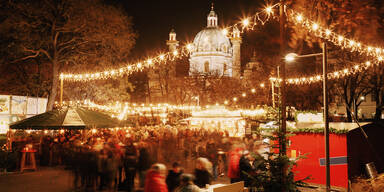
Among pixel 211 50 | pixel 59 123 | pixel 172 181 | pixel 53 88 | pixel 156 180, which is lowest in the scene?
pixel 172 181

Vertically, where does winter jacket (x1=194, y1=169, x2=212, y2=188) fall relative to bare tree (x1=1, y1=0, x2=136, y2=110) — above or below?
below

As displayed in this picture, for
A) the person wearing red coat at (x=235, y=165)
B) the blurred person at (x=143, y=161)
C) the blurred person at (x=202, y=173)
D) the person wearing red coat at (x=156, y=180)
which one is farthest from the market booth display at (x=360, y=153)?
the person wearing red coat at (x=156, y=180)

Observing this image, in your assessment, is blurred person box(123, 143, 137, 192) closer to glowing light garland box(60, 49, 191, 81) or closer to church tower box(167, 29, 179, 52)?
glowing light garland box(60, 49, 191, 81)

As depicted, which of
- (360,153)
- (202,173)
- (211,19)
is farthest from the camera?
(211,19)

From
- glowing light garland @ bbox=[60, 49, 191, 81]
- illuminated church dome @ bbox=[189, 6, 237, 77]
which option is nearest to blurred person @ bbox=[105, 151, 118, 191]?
glowing light garland @ bbox=[60, 49, 191, 81]

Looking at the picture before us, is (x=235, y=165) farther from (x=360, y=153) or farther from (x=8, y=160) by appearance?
(x=8, y=160)

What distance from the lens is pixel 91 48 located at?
1022 inches

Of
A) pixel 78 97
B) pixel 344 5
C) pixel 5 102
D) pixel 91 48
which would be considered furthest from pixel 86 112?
pixel 78 97

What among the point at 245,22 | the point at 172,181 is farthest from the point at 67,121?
the point at 245,22

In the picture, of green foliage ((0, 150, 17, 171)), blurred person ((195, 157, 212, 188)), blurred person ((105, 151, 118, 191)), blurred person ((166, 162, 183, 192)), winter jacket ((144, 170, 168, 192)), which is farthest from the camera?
green foliage ((0, 150, 17, 171))

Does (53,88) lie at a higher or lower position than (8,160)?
higher

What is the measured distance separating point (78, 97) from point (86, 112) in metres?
16.0

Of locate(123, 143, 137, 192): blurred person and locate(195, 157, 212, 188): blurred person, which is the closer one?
A: locate(195, 157, 212, 188): blurred person

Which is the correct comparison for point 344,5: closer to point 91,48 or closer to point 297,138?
point 297,138
